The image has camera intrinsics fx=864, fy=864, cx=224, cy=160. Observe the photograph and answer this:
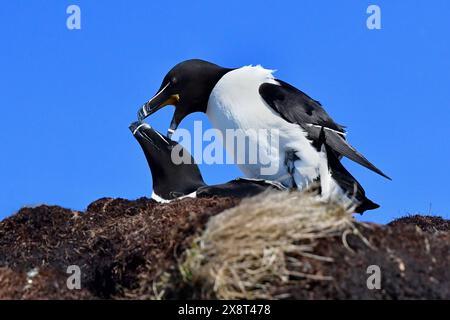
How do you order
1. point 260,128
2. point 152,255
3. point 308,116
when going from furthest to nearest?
point 308,116
point 260,128
point 152,255

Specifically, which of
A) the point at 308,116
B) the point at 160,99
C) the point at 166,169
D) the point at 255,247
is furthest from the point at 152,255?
the point at 160,99

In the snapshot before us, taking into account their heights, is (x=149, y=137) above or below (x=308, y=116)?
below

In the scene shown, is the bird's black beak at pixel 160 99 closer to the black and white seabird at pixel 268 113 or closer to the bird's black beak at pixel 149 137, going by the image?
the black and white seabird at pixel 268 113

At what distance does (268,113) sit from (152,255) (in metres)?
5.42

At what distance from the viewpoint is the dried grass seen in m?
6.59

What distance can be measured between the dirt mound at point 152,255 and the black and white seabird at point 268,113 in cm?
230

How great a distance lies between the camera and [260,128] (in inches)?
513

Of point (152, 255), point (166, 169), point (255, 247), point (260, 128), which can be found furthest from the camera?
point (260, 128)

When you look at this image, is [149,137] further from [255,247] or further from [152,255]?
[255,247]

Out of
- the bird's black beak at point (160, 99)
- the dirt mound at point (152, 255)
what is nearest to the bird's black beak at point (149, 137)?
the bird's black beak at point (160, 99)

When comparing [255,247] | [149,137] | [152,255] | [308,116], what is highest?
[308,116]

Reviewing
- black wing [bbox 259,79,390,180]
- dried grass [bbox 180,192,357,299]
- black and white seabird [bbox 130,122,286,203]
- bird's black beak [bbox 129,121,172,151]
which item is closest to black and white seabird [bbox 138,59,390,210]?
black wing [bbox 259,79,390,180]
